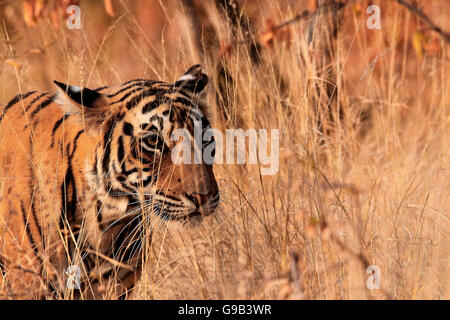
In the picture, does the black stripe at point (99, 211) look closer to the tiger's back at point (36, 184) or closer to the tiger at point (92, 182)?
the tiger at point (92, 182)

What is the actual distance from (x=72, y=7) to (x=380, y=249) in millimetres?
2231

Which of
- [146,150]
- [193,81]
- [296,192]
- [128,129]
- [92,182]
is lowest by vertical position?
[296,192]

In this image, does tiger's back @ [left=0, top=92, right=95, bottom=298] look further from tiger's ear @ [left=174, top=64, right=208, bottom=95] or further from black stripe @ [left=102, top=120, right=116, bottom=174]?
tiger's ear @ [left=174, top=64, right=208, bottom=95]

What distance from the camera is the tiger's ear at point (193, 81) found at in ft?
10.2

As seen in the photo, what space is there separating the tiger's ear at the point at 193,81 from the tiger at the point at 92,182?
0.02 m

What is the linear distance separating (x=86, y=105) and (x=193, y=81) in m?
0.57

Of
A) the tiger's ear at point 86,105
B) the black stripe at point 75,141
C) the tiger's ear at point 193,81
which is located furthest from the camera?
the tiger's ear at point 193,81

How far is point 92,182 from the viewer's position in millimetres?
2930

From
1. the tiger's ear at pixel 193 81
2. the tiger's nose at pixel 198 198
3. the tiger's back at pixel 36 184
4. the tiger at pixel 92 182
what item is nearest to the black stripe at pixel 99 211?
the tiger at pixel 92 182

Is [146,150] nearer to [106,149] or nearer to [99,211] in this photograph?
[106,149]

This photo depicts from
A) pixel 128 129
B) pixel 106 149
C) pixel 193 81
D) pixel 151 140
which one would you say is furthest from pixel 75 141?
pixel 193 81

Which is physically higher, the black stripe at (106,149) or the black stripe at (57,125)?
the black stripe at (57,125)

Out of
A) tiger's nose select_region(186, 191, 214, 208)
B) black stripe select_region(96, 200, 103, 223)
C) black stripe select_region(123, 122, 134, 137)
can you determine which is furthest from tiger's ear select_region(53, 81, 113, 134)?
tiger's nose select_region(186, 191, 214, 208)

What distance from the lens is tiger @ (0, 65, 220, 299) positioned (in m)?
2.87
